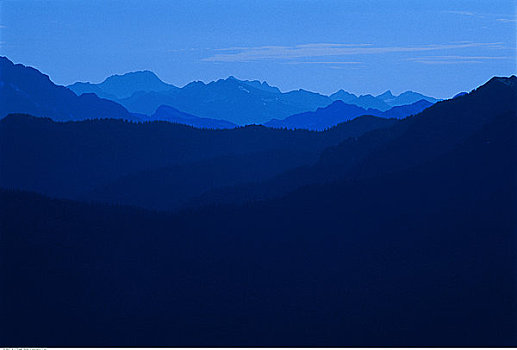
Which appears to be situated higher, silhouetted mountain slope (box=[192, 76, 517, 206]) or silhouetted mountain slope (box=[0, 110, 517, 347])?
→ silhouetted mountain slope (box=[192, 76, 517, 206])

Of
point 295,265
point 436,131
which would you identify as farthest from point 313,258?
point 436,131

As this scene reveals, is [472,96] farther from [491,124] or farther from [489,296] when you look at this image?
[489,296]

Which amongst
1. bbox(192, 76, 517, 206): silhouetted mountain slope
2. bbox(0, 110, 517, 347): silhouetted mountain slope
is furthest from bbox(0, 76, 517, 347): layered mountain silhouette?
bbox(192, 76, 517, 206): silhouetted mountain slope

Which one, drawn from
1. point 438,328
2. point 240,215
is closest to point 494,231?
point 438,328

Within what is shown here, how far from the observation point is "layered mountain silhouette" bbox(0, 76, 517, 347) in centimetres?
13000

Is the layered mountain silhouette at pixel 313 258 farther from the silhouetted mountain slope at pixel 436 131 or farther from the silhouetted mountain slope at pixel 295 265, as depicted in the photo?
the silhouetted mountain slope at pixel 436 131

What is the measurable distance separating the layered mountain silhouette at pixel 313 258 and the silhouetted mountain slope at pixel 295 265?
398mm

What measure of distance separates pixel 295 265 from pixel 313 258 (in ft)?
17.7

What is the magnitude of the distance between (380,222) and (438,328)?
140ft

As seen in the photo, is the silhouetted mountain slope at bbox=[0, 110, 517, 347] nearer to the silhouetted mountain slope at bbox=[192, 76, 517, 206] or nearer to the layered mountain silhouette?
the layered mountain silhouette

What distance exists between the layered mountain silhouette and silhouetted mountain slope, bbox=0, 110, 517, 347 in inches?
15.7

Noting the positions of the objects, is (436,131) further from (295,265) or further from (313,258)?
(295,265)

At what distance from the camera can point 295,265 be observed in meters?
158

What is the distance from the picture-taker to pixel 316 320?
445 ft
